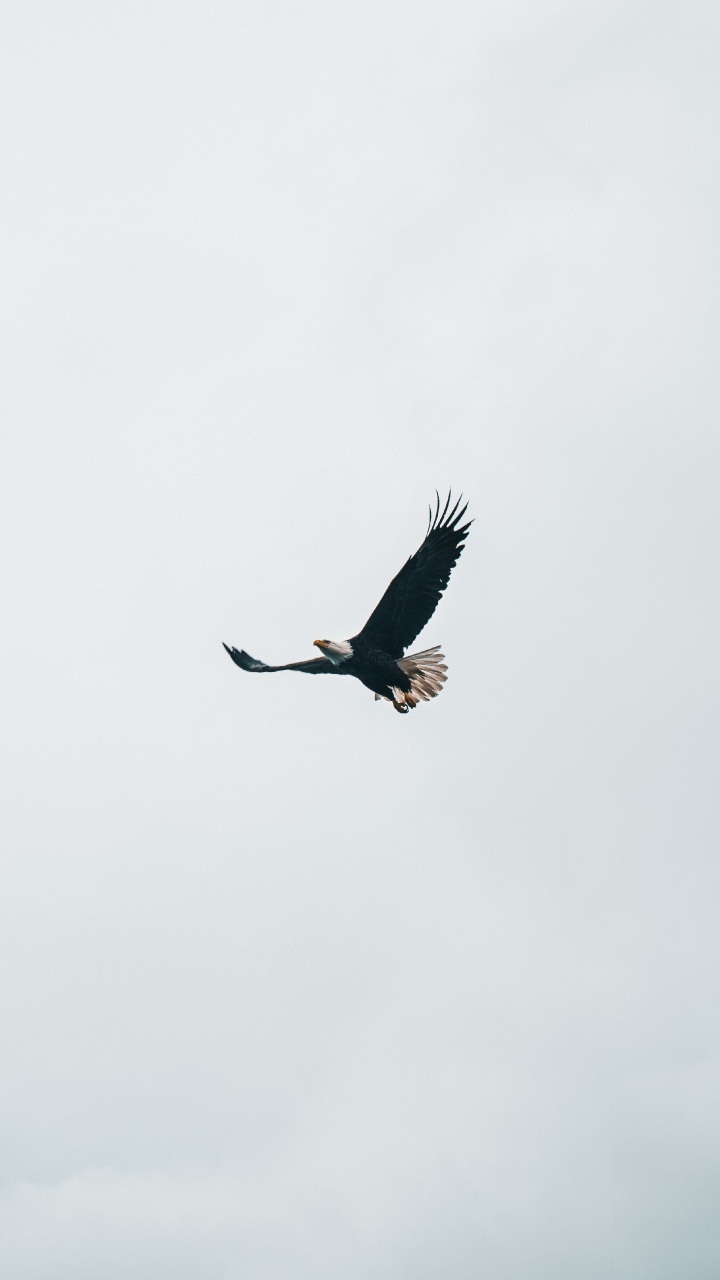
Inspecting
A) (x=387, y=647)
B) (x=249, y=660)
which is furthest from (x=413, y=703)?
(x=249, y=660)

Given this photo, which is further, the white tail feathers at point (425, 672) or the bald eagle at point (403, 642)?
the white tail feathers at point (425, 672)

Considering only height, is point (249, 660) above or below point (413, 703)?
above

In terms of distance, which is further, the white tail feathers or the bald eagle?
the white tail feathers

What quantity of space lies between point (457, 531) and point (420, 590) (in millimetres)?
1014

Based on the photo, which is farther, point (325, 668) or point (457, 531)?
point (325, 668)

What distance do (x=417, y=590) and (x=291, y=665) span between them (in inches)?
114

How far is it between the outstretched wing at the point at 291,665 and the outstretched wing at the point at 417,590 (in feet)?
2.94

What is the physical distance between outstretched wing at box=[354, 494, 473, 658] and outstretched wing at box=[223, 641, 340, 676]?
897 mm

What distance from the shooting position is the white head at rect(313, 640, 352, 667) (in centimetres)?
2281

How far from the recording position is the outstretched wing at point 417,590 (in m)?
21.6

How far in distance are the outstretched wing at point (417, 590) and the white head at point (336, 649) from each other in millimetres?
207

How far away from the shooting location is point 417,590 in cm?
2216

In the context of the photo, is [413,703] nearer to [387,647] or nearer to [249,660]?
[387,647]

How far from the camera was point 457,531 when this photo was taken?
21.6 meters
